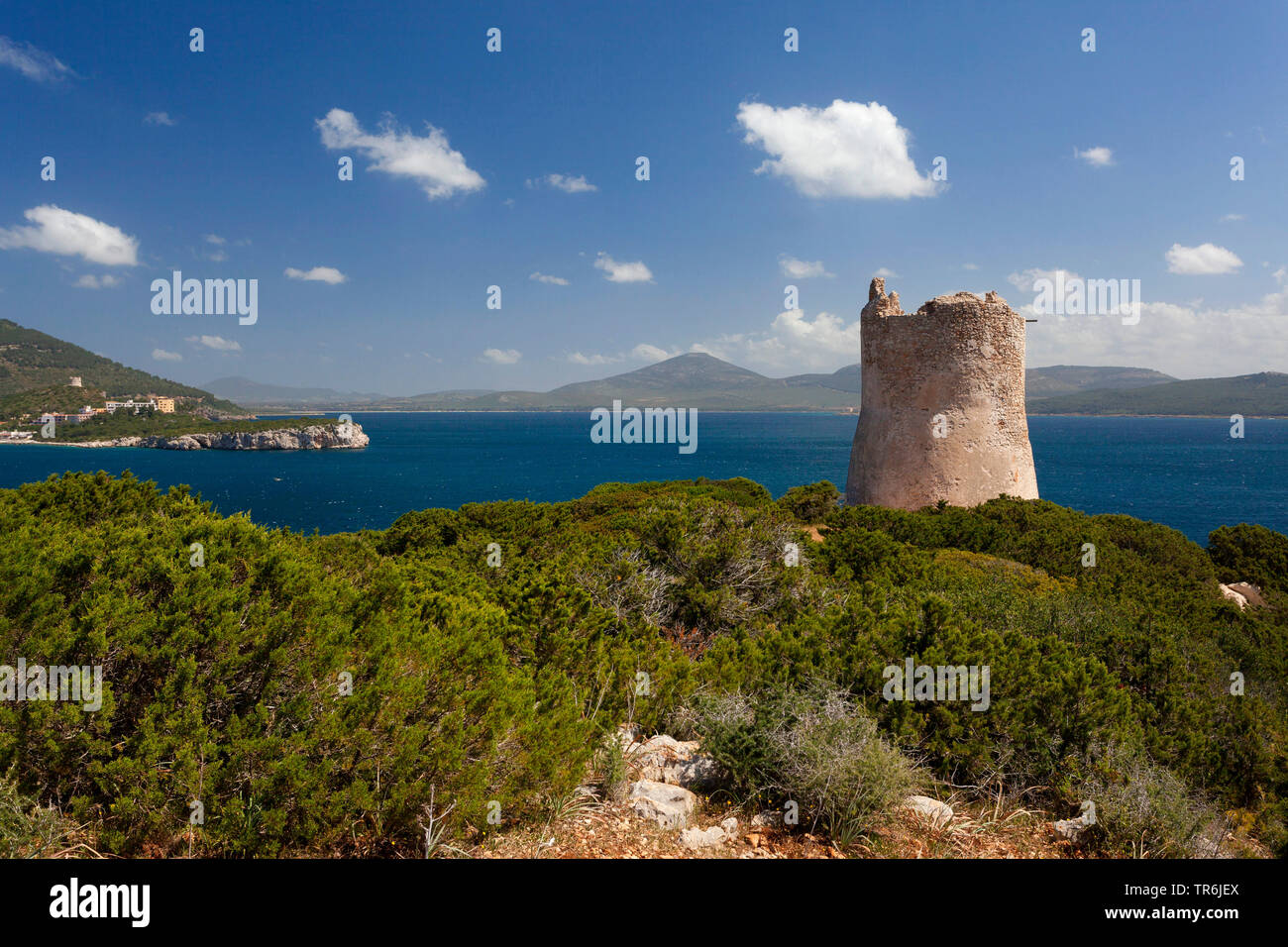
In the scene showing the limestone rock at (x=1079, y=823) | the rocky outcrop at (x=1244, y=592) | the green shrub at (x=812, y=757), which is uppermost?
the green shrub at (x=812, y=757)

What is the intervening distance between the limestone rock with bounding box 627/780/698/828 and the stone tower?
620 inches

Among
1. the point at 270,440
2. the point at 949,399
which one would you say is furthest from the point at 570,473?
the point at 270,440

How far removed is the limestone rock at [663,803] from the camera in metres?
3.85

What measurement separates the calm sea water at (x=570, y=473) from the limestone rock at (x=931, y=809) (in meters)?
39.4

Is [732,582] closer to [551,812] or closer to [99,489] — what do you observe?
[551,812]

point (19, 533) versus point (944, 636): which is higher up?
point (19, 533)

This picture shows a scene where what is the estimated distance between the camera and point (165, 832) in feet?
10.3

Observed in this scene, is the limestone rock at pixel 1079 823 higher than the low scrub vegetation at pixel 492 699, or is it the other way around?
the low scrub vegetation at pixel 492 699

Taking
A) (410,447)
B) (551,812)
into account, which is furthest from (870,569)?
(410,447)

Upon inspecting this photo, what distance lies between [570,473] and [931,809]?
77.8 m
